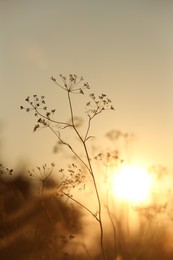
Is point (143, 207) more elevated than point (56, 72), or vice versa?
point (56, 72)

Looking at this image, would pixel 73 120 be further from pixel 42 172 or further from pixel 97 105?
pixel 42 172

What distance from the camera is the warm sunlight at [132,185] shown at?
1.45m

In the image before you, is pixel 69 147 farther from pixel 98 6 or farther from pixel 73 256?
pixel 98 6

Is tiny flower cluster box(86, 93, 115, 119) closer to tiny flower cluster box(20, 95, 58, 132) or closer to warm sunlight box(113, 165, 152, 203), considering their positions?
tiny flower cluster box(20, 95, 58, 132)

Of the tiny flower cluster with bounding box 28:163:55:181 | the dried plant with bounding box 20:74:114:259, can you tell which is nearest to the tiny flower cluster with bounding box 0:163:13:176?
the tiny flower cluster with bounding box 28:163:55:181

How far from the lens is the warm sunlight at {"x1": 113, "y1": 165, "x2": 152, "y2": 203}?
1450 millimetres

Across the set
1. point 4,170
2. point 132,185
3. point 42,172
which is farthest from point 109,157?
point 4,170

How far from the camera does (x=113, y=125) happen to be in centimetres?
148

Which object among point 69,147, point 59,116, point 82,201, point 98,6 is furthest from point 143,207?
point 98,6

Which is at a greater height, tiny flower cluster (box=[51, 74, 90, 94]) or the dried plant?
tiny flower cluster (box=[51, 74, 90, 94])

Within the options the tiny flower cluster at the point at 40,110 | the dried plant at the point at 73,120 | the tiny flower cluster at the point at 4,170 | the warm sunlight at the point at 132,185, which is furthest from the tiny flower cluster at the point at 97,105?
the tiny flower cluster at the point at 4,170

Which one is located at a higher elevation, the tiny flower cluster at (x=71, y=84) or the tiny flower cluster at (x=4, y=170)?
the tiny flower cluster at (x=71, y=84)

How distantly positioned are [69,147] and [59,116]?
126 mm

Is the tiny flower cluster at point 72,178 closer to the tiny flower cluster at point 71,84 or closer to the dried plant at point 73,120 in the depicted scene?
the dried plant at point 73,120
